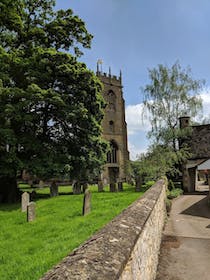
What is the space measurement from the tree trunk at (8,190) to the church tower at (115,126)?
3174 cm

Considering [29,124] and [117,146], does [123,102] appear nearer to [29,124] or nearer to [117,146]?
[117,146]

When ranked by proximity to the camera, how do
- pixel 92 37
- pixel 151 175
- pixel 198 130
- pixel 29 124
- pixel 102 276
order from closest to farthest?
pixel 102 276 → pixel 29 124 → pixel 92 37 → pixel 151 175 → pixel 198 130

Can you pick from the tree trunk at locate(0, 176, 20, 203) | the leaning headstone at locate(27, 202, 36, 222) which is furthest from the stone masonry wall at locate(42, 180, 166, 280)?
the tree trunk at locate(0, 176, 20, 203)

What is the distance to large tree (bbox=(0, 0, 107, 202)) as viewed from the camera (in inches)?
664

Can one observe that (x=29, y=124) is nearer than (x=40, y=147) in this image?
No

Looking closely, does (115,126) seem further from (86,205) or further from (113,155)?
(86,205)

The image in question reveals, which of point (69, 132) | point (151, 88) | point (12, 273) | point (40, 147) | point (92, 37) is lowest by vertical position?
point (12, 273)

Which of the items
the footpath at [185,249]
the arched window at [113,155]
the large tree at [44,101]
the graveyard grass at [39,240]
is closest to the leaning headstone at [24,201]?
the graveyard grass at [39,240]

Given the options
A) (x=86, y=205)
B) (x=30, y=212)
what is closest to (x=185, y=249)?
(x=86, y=205)

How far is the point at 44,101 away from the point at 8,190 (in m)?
7.27

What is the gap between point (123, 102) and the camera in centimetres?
5722

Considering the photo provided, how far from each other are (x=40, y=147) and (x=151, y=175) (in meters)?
11.7

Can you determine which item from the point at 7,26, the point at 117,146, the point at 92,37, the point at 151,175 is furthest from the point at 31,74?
the point at 117,146

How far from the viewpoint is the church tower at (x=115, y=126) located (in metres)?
51.7
